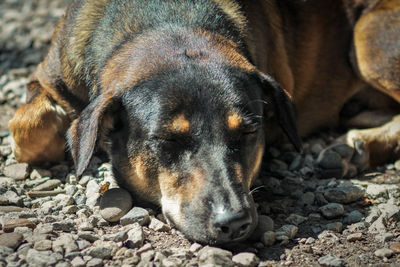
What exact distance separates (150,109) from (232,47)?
0.82m

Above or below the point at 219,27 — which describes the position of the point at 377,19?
below

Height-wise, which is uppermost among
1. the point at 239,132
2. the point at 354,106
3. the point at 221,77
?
the point at 221,77

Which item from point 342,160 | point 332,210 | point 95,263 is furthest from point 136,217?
point 342,160

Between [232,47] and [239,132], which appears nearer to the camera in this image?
[239,132]

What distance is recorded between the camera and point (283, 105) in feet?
12.4

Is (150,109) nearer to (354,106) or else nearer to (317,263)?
(317,263)

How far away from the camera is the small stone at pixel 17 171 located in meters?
4.14

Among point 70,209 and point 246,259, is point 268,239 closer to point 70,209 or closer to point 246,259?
point 246,259

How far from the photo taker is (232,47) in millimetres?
3777

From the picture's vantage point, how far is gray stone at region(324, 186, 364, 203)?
12.9 feet

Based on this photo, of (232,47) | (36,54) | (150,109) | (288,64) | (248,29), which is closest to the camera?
(150,109)

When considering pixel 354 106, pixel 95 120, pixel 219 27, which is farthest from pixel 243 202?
pixel 354 106

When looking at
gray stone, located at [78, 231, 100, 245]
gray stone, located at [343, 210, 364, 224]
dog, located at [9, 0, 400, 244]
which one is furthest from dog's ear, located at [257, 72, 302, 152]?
gray stone, located at [78, 231, 100, 245]

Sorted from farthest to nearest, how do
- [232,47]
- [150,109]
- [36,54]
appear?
[36,54], [232,47], [150,109]
